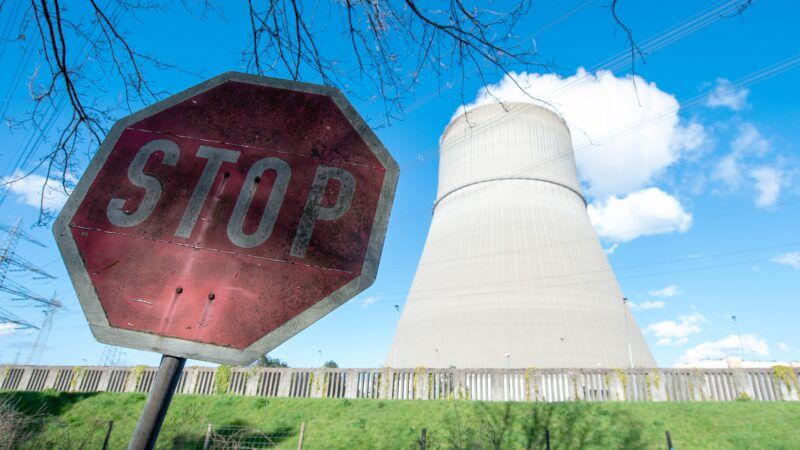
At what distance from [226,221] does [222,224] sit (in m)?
0.01

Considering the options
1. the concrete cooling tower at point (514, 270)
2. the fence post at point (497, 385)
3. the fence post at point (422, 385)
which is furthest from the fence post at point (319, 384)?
the fence post at point (497, 385)

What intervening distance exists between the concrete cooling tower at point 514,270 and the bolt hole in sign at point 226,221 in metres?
11.0

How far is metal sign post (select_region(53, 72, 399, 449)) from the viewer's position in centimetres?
83

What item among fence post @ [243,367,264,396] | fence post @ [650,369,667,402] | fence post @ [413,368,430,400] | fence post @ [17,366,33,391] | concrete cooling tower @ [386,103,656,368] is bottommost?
fence post @ [17,366,33,391]

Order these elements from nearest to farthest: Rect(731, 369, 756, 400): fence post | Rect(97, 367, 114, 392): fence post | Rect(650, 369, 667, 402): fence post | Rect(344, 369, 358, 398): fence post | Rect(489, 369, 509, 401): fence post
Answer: Rect(731, 369, 756, 400): fence post
Rect(650, 369, 667, 402): fence post
Rect(489, 369, 509, 401): fence post
Rect(344, 369, 358, 398): fence post
Rect(97, 367, 114, 392): fence post

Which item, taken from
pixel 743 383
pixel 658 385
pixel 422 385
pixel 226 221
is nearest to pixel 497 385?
pixel 422 385

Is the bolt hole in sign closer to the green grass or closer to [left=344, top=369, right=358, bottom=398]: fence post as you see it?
the green grass

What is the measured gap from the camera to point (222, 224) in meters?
0.93

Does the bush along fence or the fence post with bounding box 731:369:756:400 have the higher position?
the fence post with bounding box 731:369:756:400

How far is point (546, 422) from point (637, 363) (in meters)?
7.05

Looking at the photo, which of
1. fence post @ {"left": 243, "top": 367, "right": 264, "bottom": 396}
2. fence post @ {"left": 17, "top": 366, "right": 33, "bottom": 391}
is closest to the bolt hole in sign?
fence post @ {"left": 243, "top": 367, "right": 264, "bottom": 396}

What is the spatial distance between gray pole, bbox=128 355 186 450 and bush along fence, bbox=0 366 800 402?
27.0ft

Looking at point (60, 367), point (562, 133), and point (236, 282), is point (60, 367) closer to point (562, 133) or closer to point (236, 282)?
point (236, 282)

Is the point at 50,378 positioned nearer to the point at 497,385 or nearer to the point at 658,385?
the point at 497,385
